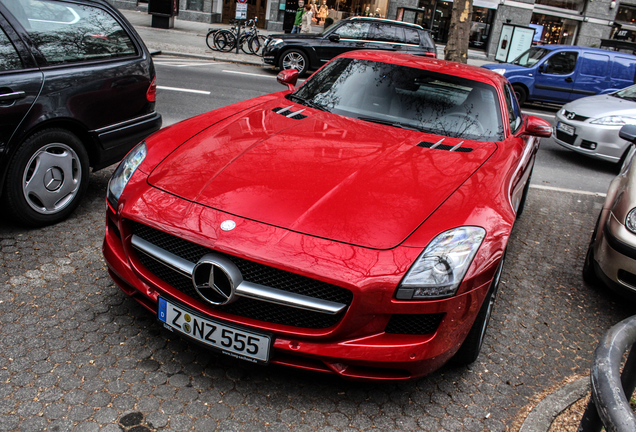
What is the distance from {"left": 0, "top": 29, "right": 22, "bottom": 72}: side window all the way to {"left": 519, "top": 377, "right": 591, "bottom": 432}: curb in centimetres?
374

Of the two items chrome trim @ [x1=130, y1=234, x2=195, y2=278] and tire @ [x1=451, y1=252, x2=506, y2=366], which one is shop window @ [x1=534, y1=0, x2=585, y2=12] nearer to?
tire @ [x1=451, y1=252, x2=506, y2=366]

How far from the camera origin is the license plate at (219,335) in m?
2.46

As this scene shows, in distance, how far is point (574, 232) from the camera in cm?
561

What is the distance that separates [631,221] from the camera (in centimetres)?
380

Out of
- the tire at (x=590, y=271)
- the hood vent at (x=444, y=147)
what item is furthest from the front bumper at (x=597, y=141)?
the hood vent at (x=444, y=147)

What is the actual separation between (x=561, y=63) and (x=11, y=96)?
13.7 m

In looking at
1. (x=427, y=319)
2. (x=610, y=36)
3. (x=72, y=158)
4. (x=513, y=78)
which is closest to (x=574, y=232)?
(x=427, y=319)

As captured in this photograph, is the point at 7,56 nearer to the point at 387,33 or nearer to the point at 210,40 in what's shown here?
the point at 387,33

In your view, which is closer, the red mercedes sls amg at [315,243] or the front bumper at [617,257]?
the red mercedes sls amg at [315,243]

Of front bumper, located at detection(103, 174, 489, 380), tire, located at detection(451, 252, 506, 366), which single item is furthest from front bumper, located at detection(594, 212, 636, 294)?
front bumper, located at detection(103, 174, 489, 380)

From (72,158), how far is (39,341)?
66.4 inches

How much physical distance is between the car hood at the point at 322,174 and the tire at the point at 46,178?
1.24m

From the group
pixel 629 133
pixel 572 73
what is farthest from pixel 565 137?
pixel 572 73

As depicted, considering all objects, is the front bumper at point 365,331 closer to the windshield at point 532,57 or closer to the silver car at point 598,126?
the silver car at point 598,126
